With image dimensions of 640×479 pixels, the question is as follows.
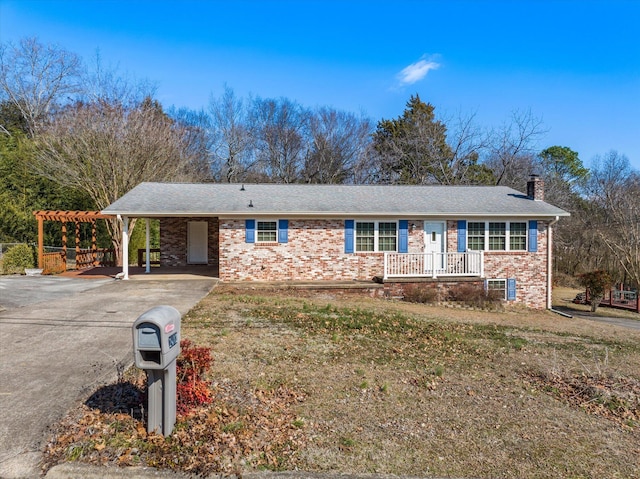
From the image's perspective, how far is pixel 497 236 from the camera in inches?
604

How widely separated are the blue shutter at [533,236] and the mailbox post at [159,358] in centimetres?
1493

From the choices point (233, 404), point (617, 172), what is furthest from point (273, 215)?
point (617, 172)

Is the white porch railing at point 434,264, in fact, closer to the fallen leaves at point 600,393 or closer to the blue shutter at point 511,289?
the blue shutter at point 511,289

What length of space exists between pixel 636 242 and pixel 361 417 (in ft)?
79.5

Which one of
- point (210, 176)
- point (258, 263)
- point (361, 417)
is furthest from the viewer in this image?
point (210, 176)

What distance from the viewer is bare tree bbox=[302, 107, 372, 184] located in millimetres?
33688

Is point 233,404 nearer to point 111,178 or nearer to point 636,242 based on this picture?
point 111,178

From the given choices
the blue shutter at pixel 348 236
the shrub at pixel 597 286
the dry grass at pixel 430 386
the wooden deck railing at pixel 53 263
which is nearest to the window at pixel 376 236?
the blue shutter at pixel 348 236

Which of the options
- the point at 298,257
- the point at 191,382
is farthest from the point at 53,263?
the point at 191,382

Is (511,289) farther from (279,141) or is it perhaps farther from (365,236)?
(279,141)

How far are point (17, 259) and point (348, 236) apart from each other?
515 inches

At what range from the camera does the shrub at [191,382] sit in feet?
12.8

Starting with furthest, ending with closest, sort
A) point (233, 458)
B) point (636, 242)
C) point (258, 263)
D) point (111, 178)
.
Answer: point (636, 242)
point (111, 178)
point (258, 263)
point (233, 458)

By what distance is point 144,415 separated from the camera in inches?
149
